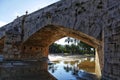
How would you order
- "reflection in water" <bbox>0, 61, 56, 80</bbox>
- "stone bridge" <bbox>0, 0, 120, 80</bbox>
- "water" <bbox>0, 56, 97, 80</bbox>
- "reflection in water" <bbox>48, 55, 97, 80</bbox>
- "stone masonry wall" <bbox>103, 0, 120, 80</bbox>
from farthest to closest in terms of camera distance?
1. "reflection in water" <bbox>48, 55, 97, 80</bbox>
2. "water" <bbox>0, 56, 97, 80</bbox>
3. "reflection in water" <bbox>0, 61, 56, 80</bbox>
4. "stone bridge" <bbox>0, 0, 120, 80</bbox>
5. "stone masonry wall" <bbox>103, 0, 120, 80</bbox>

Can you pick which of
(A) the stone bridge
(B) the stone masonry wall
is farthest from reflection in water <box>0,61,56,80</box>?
(B) the stone masonry wall

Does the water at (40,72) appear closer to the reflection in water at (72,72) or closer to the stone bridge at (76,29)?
the reflection in water at (72,72)

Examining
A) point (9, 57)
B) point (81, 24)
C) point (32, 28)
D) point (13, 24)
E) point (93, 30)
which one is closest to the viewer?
point (93, 30)

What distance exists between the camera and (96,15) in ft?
27.2

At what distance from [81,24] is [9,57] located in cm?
997

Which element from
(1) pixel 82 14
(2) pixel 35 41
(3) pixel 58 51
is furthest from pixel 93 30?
(3) pixel 58 51

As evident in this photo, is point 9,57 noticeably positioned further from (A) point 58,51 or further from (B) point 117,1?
(A) point 58,51

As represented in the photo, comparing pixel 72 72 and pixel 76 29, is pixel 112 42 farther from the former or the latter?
pixel 72 72

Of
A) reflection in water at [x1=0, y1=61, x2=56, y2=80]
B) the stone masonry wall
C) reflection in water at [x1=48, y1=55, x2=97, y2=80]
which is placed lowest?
reflection in water at [x1=48, y1=55, x2=97, y2=80]

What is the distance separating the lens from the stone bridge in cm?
661

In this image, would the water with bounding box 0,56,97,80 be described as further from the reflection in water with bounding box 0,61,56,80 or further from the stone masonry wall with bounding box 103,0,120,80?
the stone masonry wall with bounding box 103,0,120,80

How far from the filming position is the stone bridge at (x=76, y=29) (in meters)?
6.61

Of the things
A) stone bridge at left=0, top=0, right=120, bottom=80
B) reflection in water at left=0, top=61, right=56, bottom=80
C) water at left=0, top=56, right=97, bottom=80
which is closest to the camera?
stone bridge at left=0, top=0, right=120, bottom=80

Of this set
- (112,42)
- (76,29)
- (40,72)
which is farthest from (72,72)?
(112,42)
